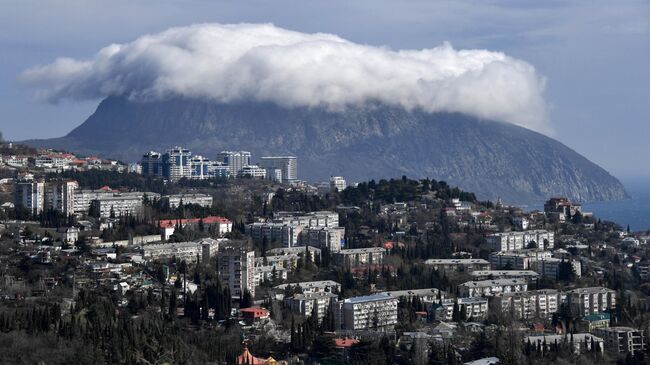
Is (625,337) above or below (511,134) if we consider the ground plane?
below

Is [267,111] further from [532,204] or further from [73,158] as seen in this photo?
[73,158]

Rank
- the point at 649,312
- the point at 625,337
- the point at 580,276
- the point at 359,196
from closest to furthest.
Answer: the point at 625,337 < the point at 649,312 < the point at 580,276 < the point at 359,196

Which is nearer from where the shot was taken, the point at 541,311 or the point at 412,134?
the point at 541,311

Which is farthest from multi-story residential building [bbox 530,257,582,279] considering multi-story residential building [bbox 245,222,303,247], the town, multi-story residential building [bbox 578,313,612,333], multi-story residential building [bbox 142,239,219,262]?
multi-story residential building [bbox 142,239,219,262]

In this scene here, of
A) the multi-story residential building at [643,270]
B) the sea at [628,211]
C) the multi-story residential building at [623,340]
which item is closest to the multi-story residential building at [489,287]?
the multi-story residential building at [643,270]

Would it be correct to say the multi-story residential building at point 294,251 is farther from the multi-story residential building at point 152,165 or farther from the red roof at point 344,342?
the multi-story residential building at point 152,165

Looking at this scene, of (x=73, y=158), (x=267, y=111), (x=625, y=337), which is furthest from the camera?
(x=267, y=111)

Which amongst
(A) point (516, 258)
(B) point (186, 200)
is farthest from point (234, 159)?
(A) point (516, 258)

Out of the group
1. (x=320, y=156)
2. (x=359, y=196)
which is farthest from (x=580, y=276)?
(x=320, y=156)
